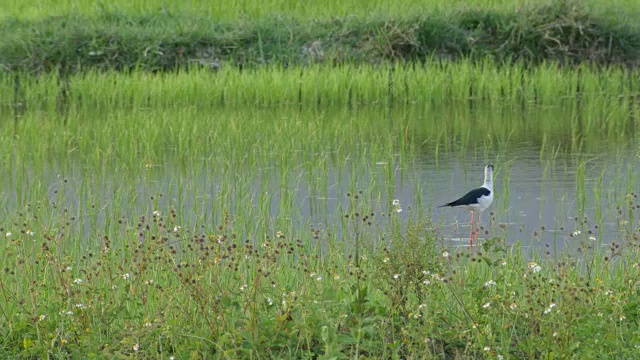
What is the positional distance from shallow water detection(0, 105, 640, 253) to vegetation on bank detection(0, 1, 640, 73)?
12.3 feet


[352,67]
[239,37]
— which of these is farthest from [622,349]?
[239,37]

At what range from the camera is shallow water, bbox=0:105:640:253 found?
A: 295 inches

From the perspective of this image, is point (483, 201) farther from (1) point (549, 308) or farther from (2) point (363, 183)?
(1) point (549, 308)

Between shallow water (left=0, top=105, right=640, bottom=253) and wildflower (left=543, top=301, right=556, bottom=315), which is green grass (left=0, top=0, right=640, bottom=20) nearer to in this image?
shallow water (left=0, top=105, right=640, bottom=253)

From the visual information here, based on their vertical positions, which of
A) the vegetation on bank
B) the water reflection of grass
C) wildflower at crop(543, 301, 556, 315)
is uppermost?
wildflower at crop(543, 301, 556, 315)

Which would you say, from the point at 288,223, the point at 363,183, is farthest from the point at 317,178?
the point at 288,223

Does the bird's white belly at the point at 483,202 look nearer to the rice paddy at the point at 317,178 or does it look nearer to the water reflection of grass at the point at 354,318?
the rice paddy at the point at 317,178

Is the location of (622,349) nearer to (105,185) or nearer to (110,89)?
(105,185)

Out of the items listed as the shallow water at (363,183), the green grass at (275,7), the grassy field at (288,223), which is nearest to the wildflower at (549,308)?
the grassy field at (288,223)

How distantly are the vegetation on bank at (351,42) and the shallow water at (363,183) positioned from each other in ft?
12.3

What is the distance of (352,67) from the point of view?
14.5 metres

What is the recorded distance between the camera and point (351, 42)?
15.8 meters

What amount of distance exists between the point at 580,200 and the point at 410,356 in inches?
156

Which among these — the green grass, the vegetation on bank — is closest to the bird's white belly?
the vegetation on bank
